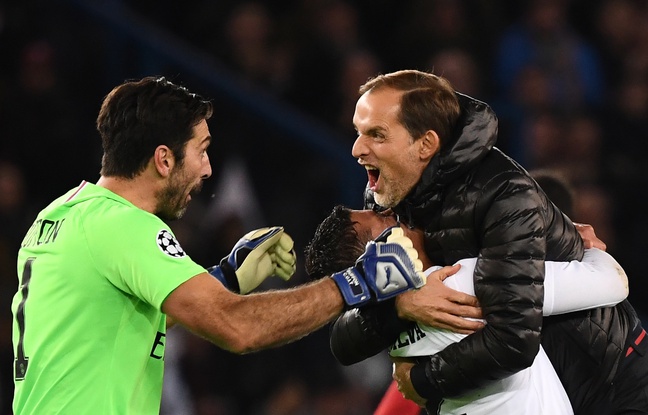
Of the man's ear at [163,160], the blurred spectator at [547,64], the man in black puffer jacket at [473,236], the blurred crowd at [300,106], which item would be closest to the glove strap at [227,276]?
the man in black puffer jacket at [473,236]

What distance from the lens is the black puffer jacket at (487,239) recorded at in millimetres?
2922

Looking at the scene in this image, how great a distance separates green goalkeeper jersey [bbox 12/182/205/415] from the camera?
284 centimetres

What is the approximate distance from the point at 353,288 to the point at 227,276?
1.91ft

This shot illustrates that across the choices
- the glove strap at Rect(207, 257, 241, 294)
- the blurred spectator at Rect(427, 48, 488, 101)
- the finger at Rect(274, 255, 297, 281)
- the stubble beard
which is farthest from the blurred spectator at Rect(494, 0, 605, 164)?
the stubble beard

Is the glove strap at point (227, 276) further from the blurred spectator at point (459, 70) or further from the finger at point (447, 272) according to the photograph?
the blurred spectator at point (459, 70)

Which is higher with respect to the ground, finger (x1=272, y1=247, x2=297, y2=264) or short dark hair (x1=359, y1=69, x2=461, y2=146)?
short dark hair (x1=359, y1=69, x2=461, y2=146)

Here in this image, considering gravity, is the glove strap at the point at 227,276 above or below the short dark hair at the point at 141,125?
below

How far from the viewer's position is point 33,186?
19.5 ft

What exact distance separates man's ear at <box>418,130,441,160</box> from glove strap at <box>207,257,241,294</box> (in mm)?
712

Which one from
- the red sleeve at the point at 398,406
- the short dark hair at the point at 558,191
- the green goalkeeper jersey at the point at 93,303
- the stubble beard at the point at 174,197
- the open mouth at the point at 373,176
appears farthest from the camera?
the short dark hair at the point at 558,191

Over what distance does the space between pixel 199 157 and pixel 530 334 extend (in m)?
1.02

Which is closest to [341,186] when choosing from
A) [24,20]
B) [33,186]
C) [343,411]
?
[343,411]

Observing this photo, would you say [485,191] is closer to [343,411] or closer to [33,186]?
[343,411]

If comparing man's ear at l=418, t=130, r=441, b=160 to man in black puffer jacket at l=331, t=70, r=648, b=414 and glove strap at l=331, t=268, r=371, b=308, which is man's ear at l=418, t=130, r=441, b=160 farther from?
glove strap at l=331, t=268, r=371, b=308
